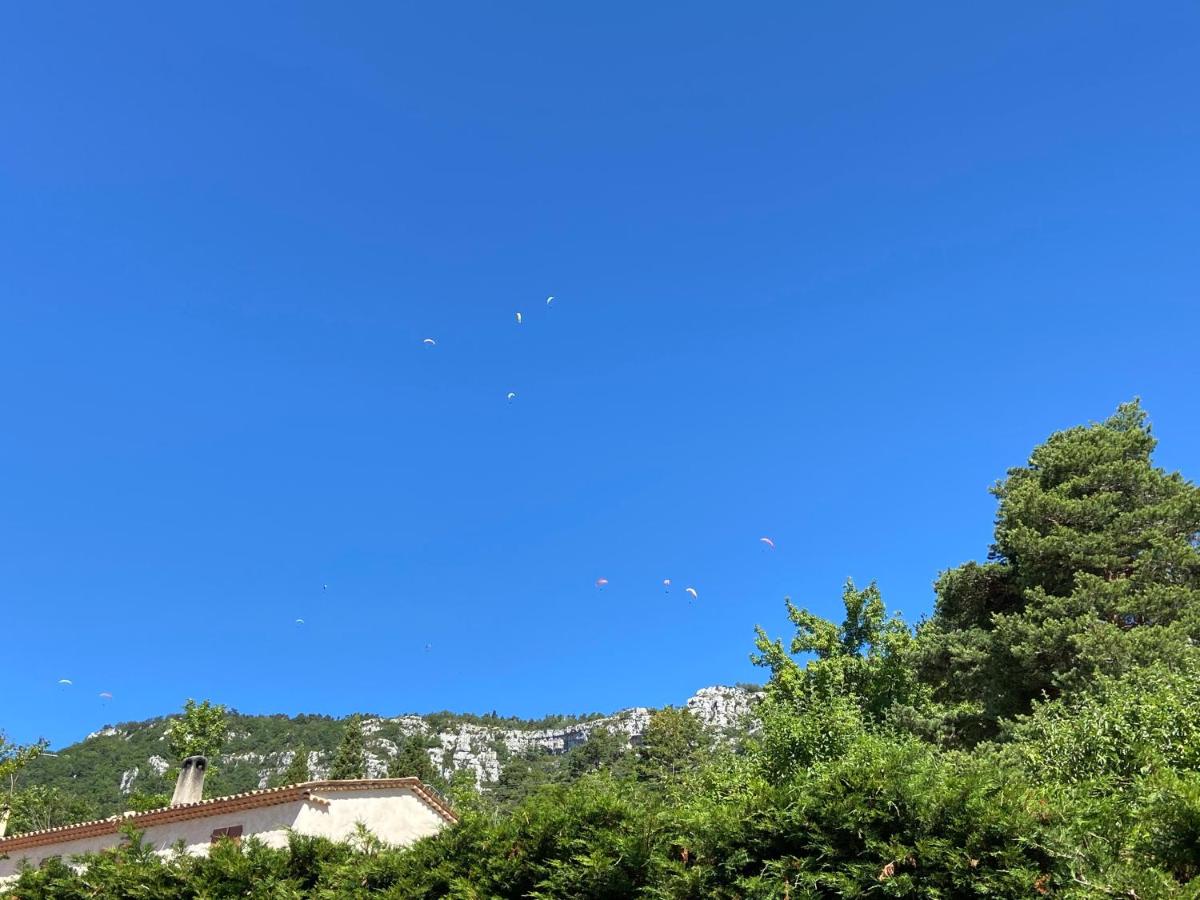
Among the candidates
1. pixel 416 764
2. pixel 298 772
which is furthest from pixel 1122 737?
pixel 298 772

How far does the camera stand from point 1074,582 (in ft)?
84.8

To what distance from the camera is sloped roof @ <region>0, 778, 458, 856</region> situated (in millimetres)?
22922

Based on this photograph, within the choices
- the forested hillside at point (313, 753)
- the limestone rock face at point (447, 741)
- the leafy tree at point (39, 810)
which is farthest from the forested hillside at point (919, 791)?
the limestone rock face at point (447, 741)

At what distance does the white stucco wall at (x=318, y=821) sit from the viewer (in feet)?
75.0

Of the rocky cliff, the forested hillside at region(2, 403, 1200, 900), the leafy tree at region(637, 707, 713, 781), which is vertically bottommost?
the forested hillside at region(2, 403, 1200, 900)

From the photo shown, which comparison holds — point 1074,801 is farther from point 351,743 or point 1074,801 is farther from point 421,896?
point 351,743

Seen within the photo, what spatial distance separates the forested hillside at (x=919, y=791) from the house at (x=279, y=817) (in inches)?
392

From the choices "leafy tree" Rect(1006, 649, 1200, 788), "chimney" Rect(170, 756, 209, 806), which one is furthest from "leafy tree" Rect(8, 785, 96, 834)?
"leafy tree" Rect(1006, 649, 1200, 788)

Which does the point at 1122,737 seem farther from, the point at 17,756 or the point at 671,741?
the point at 671,741

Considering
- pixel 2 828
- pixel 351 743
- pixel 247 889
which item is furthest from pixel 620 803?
pixel 351 743

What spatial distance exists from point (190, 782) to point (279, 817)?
26.7 feet

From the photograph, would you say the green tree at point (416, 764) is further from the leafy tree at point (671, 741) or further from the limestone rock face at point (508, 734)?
the limestone rock face at point (508, 734)

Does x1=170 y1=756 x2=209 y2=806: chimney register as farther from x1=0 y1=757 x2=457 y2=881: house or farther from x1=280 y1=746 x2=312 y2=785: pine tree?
x1=280 y1=746 x2=312 y2=785: pine tree

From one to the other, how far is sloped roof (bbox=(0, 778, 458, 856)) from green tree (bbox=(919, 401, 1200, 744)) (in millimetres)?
19152
